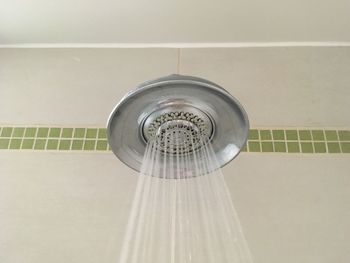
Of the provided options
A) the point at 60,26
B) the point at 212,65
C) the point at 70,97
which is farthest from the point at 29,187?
the point at 212,65

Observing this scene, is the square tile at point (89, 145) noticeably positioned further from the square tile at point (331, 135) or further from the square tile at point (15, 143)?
the square tile at point (331, 135)

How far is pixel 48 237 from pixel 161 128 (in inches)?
16.1

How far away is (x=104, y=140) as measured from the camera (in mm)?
1071

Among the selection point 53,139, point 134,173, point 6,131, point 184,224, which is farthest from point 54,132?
point 184,224

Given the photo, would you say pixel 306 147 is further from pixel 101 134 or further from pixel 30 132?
pixel 30 132

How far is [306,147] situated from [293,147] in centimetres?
3

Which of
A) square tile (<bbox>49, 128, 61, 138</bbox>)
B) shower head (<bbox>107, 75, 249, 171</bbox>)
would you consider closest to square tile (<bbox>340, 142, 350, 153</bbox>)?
shower head (<bbox>107, 75, 249, 171</bbox>)

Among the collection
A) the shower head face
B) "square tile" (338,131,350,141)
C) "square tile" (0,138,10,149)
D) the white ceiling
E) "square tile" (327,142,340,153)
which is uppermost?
the white ceiling

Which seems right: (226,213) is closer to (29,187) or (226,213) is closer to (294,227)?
(294,227)

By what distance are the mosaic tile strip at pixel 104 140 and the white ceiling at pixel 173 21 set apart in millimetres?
274

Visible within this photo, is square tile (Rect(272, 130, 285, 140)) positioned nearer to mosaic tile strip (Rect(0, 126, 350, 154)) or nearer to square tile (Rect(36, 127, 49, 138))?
mosaic tile strip (Rect(0, 126, 350, 154))

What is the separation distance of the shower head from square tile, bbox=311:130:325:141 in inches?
16.2

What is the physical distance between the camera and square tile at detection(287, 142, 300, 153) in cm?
104

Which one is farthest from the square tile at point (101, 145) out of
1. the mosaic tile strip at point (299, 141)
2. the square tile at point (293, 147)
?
the square tile at point (293, 147)
